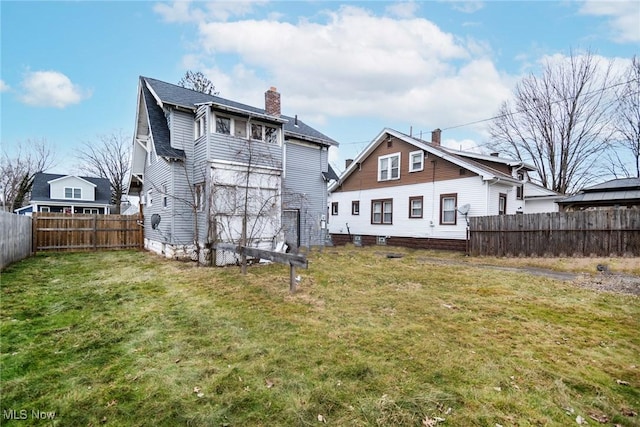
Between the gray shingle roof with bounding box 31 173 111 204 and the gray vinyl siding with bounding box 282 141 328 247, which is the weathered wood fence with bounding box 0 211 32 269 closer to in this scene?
the gray vinyl siding with bounding box 282 141 328 247

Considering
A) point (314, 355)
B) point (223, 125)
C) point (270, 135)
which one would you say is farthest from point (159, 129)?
point (314, 355)

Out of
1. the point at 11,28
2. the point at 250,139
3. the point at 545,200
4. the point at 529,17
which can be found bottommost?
the point at 545,200

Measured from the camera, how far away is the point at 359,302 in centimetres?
639

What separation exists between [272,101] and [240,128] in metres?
4.44

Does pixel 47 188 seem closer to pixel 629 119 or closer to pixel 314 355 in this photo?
pixel 314 355

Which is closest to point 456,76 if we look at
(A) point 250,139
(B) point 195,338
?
(A) point 250,139

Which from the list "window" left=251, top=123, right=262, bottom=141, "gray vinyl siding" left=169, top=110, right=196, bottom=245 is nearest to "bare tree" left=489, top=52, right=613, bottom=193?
"window" left=251, top=123, right=262, bottom=141

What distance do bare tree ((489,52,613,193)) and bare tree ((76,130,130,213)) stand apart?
124ft

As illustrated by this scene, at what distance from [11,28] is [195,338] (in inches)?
518

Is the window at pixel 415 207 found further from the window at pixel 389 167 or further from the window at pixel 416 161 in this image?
the window at pixel 389 167

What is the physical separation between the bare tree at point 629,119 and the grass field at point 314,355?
22.6 meters

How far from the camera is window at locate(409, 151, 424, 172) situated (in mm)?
17625

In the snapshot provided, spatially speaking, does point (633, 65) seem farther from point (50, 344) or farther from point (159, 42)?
point (50, 344)

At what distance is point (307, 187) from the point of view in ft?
52.2
